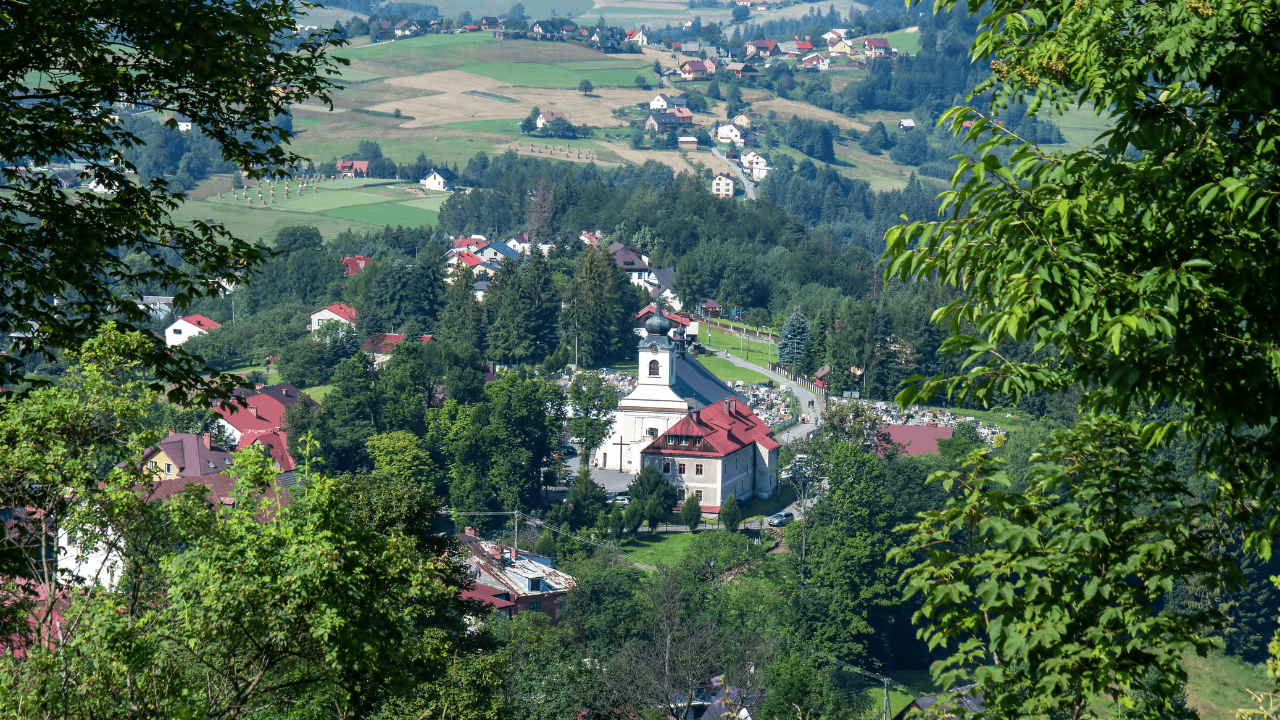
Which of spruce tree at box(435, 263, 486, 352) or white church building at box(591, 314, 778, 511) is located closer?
white church building at box(591, 314, 778, 511)

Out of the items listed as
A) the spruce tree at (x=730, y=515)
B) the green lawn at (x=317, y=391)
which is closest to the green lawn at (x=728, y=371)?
the spruce tree at (x=730, y=515)

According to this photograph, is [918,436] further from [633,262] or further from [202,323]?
[202,323]

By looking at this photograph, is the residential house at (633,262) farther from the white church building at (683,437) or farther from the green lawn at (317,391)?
the white church building at (683,437)

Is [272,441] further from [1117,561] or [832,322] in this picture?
[1117,561]

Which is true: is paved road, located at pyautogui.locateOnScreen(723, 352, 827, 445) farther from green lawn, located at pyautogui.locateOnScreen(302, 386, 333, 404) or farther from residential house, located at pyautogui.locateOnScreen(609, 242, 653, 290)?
green lawn, located at pyautogui.locateOnScreen(302, 386, 333, 404)

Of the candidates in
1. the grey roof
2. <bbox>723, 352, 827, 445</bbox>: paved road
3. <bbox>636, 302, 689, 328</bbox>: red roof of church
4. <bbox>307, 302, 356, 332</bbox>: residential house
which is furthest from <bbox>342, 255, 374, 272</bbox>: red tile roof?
the grey roof

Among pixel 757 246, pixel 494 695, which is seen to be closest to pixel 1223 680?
pixel 494 695

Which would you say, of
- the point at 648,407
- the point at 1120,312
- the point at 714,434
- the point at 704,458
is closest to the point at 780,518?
the point at 704,458
